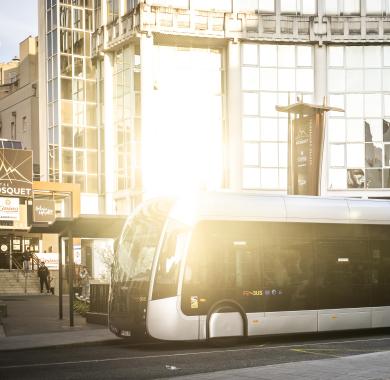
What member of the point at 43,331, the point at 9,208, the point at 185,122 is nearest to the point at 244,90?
the point at 185,122

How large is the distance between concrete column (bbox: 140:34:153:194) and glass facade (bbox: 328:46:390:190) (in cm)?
1082

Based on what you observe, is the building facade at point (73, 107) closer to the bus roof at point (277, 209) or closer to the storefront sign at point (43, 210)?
the storefront sign at point (43, 210)

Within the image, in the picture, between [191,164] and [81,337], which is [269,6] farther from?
[81,337]

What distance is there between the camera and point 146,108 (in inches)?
1929

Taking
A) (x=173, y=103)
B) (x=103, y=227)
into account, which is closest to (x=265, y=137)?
(x=173, y=103)

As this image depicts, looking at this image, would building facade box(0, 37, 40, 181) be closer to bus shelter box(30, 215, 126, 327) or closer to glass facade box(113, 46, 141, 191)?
glass facade box(113, 46, 141, 191)

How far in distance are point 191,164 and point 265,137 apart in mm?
4777

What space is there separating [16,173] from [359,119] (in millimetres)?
23675

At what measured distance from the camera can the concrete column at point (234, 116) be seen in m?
49.4

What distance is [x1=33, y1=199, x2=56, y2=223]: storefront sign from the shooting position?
57125mm

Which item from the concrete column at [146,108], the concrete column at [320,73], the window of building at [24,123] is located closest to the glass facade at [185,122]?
the concrete column at [146,108]

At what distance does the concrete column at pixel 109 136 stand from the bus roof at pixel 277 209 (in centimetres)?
3402

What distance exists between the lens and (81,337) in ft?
62.4

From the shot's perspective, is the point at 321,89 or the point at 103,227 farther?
the point at 321,89
